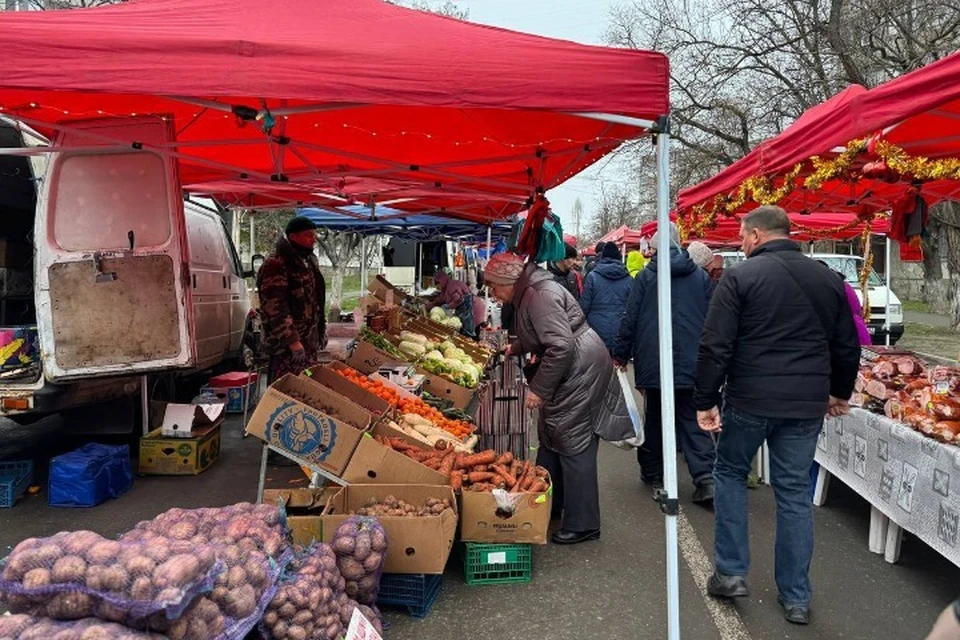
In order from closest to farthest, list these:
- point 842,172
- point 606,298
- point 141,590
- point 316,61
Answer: point 141,590 < point 316,61 < point 842,172 < point 606,298

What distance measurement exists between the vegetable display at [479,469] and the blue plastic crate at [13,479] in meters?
2.94

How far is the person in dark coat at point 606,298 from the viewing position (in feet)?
26.0

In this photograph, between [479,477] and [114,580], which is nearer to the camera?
[114,580]

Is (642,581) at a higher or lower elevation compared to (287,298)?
lower

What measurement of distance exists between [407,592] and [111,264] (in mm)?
3099

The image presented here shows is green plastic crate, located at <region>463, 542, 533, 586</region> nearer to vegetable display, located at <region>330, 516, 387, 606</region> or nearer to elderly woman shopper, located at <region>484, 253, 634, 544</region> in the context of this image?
elderly woman shopper, located at <region>484, 253, 634, 544</region>

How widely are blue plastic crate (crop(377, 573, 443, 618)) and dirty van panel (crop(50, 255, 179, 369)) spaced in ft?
8.17

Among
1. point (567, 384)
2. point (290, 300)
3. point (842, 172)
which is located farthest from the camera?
point (290, 300)

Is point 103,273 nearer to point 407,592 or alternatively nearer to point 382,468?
point 382,468

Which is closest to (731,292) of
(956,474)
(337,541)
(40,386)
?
(956,474)

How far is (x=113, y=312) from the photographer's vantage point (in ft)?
16.1

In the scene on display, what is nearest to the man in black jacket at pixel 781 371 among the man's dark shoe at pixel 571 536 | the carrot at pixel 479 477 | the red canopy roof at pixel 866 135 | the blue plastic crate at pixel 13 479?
the red canopy roof at pixel 866 135

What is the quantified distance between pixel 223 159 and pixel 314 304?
1.53 m

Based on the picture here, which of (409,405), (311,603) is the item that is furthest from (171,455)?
(311,603)
